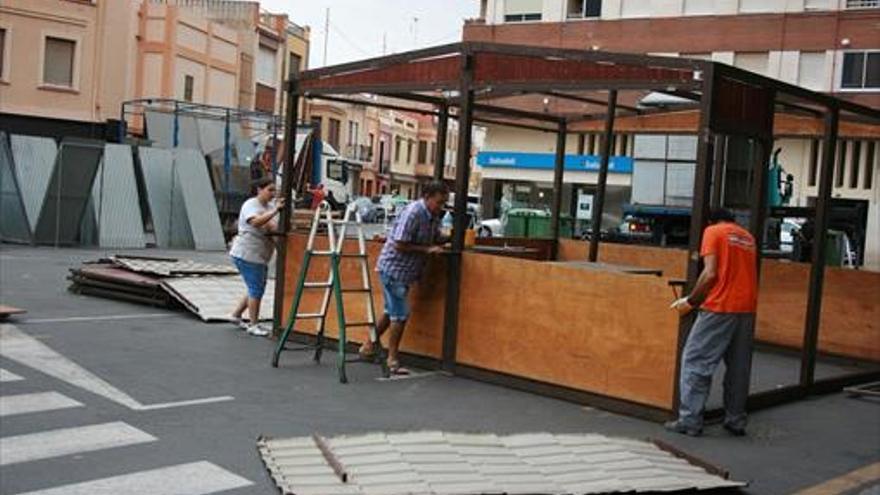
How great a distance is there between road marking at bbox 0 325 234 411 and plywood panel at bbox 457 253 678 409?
7.92 feet

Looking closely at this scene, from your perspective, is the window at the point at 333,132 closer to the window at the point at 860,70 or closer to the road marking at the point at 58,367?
the window at the point at 860,70

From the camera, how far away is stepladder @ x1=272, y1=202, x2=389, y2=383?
996cm

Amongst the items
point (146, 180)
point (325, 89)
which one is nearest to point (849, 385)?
point (325, 89)

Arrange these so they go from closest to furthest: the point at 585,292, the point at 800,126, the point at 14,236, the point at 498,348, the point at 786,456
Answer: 1. the point at 786,456
2. the point at 585,292
3. the point at 498,348
4. the point at 800,126
5. the point at 14,236

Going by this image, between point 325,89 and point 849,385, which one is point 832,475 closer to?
point 849,385

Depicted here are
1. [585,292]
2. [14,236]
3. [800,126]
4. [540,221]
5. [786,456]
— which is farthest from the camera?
[540,221]

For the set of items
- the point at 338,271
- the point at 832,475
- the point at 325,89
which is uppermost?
the point at 325,89

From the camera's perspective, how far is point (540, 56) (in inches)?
364

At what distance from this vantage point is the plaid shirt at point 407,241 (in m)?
9.56

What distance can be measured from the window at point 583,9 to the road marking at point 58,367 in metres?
39.2

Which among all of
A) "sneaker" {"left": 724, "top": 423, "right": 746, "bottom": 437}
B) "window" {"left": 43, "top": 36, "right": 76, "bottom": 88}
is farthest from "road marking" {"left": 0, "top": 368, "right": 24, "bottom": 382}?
"window" {"left": 43, "top": 36, "right": 76, "bottom": 88}

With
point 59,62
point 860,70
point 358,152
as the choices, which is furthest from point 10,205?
point 358,152

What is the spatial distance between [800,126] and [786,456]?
18.4ft

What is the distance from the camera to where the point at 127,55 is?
133 ft
